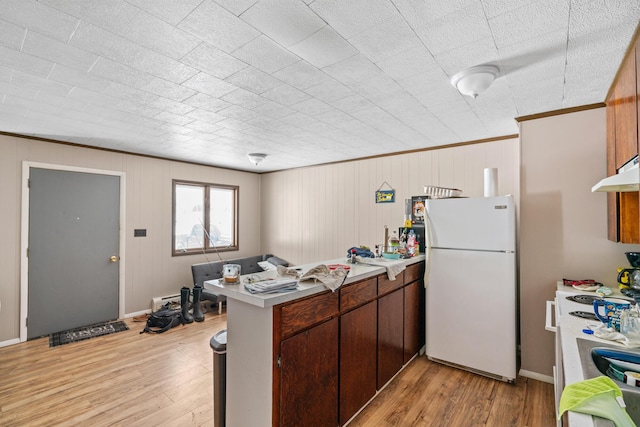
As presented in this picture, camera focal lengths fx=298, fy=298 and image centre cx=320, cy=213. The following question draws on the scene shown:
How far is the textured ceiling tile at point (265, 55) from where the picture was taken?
165 centimetres

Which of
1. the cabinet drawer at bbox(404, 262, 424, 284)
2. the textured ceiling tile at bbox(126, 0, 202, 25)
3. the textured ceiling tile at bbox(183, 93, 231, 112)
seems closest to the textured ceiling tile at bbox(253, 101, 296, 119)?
the textured ceiling tile at bbox(183, 93, 231, 112)

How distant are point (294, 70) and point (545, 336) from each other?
3.12 m

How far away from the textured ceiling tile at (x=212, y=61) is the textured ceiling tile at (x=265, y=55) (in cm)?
7

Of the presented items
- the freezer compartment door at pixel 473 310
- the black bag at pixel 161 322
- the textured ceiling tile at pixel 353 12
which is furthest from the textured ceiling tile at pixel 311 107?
the black bag at pixel 161 322

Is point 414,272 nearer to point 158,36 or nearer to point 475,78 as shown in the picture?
point 475,78

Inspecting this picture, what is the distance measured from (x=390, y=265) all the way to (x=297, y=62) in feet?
5.62

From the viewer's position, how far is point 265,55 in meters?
1.76

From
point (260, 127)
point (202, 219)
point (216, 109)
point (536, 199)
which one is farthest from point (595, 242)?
point (202, 219)

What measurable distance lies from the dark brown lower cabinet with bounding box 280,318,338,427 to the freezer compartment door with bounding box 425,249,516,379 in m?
1.46

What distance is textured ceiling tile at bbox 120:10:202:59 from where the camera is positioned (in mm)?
1468

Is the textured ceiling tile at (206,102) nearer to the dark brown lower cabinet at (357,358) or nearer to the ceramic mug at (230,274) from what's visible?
the ceramic mug at (230,274)

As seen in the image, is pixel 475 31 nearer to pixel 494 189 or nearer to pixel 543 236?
pixel 494 189

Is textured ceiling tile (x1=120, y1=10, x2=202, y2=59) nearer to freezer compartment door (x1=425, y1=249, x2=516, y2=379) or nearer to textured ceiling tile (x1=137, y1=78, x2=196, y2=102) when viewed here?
textured ceiling tile (x1=137, y1=78, x2=196, y2=102)

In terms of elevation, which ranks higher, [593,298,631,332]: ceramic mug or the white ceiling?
the white ceiling
